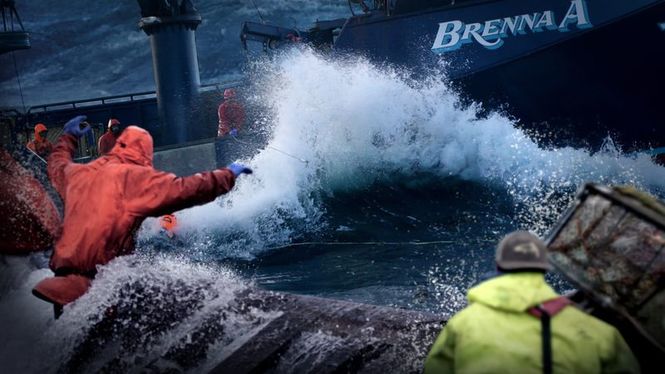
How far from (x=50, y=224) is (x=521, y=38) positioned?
381 inches

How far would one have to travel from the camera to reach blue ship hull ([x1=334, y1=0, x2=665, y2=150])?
11773mm

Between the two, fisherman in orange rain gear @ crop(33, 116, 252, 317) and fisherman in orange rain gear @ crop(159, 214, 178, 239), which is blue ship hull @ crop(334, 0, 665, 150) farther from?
fisherman in orange rain gear @ crop(33, 116, 252, 317)

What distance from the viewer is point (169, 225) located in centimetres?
951

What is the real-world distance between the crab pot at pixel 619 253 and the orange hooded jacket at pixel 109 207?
6.94 ft

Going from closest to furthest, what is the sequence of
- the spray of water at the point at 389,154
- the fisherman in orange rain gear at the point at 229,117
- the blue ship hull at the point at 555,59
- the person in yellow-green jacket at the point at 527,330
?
the person in yellow-green jacket at the point at 527,330
the spray of water at the point at 389,154
the blue ship hull at the point at 555,59
the fisherman in orange rain gear at the point at 229,117

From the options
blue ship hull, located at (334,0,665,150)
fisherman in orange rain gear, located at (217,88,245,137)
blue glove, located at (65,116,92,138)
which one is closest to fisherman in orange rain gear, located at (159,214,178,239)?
fisherman in orange rain gear, located at (217,88,245,137)

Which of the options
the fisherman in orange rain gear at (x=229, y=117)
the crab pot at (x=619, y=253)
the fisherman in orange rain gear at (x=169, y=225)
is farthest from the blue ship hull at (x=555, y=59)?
the crab pot at (x=619, y=253)

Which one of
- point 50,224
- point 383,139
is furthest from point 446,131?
point 50,224

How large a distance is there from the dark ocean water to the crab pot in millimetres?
3066

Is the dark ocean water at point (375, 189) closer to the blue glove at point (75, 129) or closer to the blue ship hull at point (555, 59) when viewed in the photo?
the blue ship hull at point (555, 59)

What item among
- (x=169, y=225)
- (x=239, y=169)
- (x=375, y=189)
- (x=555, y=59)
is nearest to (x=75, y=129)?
(x=239, y=169)

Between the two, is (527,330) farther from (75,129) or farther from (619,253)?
(75,129)

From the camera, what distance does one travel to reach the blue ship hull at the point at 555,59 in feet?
38.6

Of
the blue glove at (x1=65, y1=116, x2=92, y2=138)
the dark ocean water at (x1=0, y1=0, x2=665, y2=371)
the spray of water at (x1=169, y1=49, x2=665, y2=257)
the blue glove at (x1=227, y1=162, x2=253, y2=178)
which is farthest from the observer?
the spray of water at (x1=169, y1=49, x2=665, y2=257)
